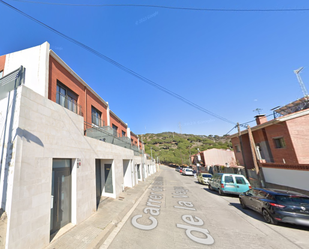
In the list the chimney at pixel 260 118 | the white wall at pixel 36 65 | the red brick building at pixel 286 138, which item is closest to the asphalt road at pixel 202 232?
the white wall at pixel 36 65

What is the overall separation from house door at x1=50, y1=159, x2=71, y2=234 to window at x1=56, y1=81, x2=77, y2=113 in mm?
4675

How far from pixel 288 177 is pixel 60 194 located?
51.9ft

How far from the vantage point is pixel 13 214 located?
326 centimetres

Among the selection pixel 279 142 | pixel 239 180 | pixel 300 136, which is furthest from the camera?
pixel 279 142

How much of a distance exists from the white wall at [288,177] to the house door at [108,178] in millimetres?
13887

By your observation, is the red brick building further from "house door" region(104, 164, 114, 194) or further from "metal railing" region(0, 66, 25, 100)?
"metal railing" region(0, 66, 25, 100)

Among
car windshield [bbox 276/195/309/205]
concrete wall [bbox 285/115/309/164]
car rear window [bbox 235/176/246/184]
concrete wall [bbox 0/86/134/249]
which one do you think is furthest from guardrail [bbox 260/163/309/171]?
concrete wall [bbox 0/86/134/249]

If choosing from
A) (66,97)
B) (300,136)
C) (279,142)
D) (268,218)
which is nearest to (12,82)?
(66,97)

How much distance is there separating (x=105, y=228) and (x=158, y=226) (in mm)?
2080

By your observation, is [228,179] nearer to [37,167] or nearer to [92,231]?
[92,231]

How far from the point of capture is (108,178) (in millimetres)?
9969

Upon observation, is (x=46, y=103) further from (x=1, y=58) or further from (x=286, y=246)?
(x=286, y=246)

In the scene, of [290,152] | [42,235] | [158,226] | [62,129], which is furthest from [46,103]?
[290,152]

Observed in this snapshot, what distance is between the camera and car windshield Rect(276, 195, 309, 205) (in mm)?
5352
